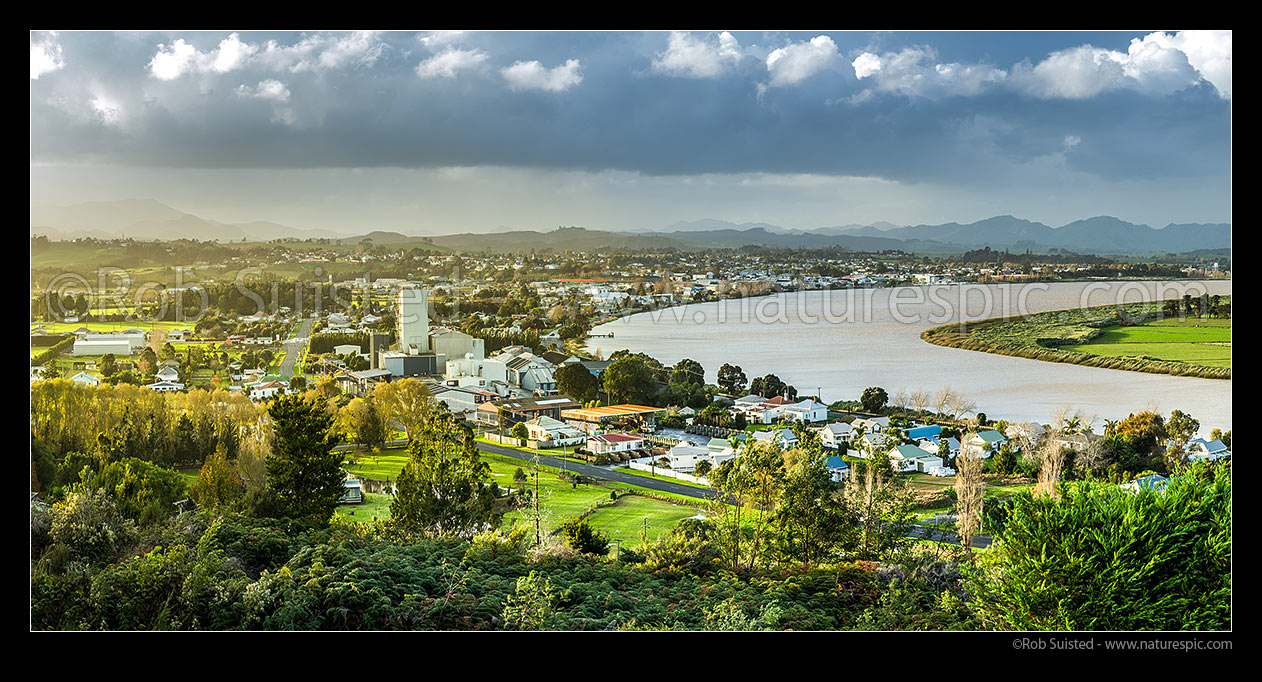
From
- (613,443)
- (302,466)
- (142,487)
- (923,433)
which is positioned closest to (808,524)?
(923,433)

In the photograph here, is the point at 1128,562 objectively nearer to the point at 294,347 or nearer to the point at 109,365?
the point at 294,347

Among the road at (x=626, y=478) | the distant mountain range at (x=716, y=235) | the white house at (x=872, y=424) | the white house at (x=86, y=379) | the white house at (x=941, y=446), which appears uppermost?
the distant mountain range at (x=716, y=235)

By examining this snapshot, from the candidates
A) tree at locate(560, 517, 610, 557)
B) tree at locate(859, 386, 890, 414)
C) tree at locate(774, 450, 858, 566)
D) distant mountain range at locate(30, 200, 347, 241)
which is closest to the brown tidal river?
tree at locate(859, 386, 890, 414)

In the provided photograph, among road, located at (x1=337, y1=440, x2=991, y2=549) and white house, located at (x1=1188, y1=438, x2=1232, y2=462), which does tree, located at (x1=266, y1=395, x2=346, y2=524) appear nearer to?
road, located at (x1=337, y1=440, x2=991, y2=549)

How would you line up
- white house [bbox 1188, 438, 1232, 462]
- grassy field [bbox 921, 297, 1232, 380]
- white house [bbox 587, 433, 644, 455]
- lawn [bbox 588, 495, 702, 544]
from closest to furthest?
1. lawn [bbox 588, 495, 702, 544]
2. white house [bbox 1188, 438, 1232, 462]
3. white house [bbox 587, 433, 644, 455]
4. grassy field [bbox 921, 297, 1232, 380]

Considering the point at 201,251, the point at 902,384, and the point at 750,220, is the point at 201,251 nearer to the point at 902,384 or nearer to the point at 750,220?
the point at 750,220

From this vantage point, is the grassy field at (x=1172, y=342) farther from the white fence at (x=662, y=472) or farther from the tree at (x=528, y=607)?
the tree at (x=528, y=607)

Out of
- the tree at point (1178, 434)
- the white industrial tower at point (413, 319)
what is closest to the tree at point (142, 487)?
the white industrial tower at point (413, 319)
